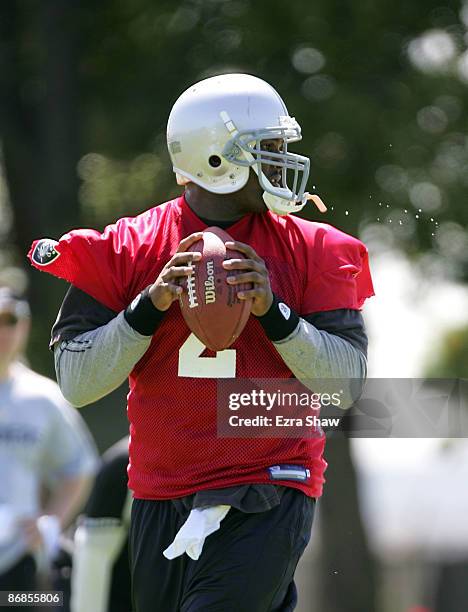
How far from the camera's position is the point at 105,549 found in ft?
18.1

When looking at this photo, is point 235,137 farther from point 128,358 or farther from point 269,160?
point 128,358

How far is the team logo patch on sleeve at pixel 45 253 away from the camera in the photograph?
11.7ft

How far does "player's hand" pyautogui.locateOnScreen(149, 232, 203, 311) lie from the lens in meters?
3.34

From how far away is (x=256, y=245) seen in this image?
357cm

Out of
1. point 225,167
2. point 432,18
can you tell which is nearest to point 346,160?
point 432,18

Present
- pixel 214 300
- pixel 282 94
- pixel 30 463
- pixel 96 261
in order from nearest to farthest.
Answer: pixel 214 300 → pixel 96 261 → pixel 30 463 → pixel 282 94

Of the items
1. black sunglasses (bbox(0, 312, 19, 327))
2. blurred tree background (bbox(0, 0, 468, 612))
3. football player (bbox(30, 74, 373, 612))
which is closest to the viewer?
football player (bbox(30, 74, 373, 612))

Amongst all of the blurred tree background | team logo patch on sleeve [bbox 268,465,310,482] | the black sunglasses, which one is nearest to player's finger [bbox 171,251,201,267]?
team logo patch on sleeve [bbox 268,465,310,482]

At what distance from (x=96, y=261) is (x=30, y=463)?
2.29 metres

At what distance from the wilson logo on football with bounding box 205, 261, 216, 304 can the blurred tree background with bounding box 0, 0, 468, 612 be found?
604 centimetres

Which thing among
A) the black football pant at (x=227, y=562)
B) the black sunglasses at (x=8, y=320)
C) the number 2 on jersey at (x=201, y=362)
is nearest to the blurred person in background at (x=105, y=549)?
the black sunglasses at (x=8, y=320)

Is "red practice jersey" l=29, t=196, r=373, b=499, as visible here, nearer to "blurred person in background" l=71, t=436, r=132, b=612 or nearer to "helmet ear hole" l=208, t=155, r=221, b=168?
"helmet ear hole" l=208, t=155, r=221, b=168

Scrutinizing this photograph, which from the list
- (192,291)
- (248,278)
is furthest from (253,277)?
(192,291)

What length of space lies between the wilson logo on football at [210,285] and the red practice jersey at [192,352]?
8.3 inches
